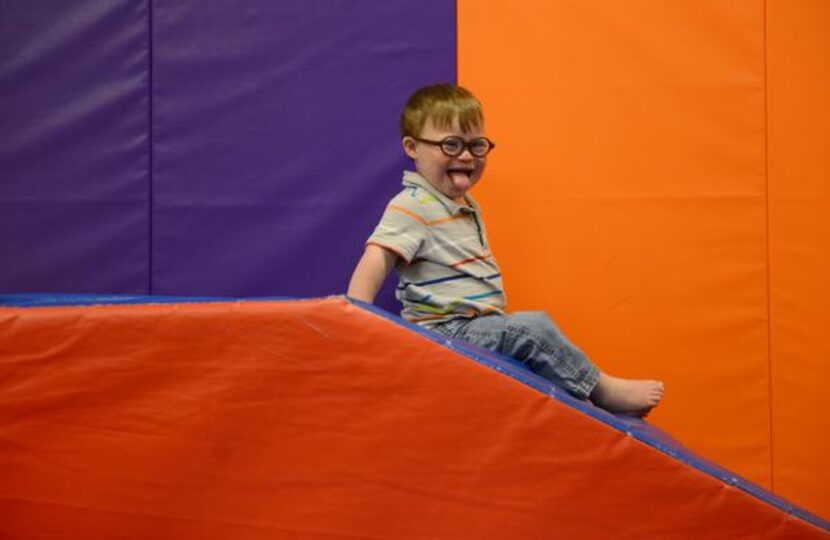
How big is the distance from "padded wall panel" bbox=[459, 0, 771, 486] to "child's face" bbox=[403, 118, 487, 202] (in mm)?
236

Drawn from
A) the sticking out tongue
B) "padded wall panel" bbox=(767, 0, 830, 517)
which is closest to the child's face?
the sticking out tongue

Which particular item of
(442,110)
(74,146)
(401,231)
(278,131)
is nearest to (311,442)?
(401,231)

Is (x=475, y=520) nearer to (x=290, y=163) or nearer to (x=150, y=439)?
(x=150, y=439)

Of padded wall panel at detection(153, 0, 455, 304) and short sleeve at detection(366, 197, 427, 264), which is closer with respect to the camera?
short sleeve at detection(366, 197, 427, 264)

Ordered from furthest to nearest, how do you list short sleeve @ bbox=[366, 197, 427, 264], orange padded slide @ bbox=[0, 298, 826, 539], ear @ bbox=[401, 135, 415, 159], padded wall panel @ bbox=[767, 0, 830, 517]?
1. padded wall panel @ bbox=[767, 0, 830, 517]
2. ear @ bbox=[401, 135, 415, 159]
3. short sleeve @ bbox=[366, 197, 427, 264]
4. orange padded slide @ bbox=[0, 298, 826, 539]

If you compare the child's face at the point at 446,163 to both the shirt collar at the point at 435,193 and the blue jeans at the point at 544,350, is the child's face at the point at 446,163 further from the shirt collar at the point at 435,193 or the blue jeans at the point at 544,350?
the blue jeans at the point at 544,350

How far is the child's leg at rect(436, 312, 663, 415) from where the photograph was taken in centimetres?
127

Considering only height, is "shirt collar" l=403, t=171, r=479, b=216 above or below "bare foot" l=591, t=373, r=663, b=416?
above

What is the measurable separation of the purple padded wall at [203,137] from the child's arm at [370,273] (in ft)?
1.20

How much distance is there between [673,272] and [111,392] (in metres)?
1.20

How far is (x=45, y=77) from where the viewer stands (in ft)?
6.07

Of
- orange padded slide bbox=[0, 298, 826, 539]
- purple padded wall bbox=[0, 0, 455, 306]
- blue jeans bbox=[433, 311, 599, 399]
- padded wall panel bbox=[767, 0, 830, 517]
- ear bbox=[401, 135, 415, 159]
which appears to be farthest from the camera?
purple padded wall bbox=[0, 0, 455, 306]

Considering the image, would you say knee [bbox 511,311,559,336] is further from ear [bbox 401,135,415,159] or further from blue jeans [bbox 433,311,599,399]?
ear [bbox 401,135,415,159]

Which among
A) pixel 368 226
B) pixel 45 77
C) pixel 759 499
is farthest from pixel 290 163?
pixel 759 499
